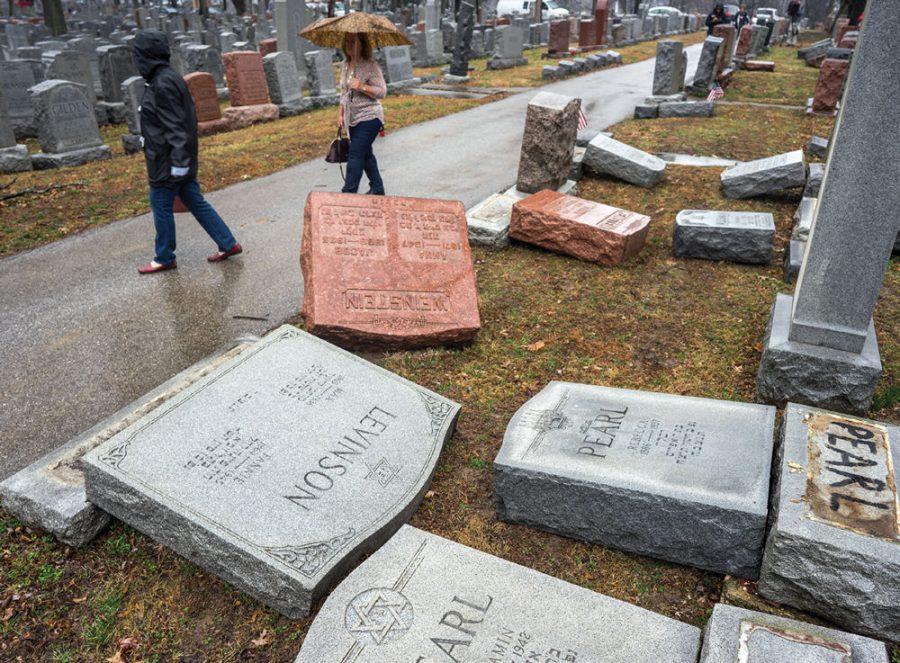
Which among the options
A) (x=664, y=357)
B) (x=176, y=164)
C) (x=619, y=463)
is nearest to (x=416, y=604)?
(x=619, y=463)

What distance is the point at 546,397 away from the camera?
379 centimetres

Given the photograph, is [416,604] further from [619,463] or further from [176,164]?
[176,164]

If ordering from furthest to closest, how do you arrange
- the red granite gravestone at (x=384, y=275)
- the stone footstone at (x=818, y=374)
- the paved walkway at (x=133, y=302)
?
the red granite gravestone at (x=384, y=275) → the paved walkway at (x=133, y=302) → the stone footstone at (x=818, y=374)

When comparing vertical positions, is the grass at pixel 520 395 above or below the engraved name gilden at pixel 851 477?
below

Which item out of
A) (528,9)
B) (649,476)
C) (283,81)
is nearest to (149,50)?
(649,476)

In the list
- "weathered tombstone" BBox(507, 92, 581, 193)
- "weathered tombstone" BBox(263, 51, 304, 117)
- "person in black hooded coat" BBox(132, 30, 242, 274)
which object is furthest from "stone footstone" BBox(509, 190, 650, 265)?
"weathered tombstone" BBox(263, 51, 304, 117)

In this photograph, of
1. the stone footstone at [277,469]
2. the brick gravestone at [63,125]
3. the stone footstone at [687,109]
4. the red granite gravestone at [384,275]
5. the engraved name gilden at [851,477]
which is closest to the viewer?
the engraved name gilden at [851,477]

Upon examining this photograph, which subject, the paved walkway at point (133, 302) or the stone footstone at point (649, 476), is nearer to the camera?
the stone footstone at point (649, 476)

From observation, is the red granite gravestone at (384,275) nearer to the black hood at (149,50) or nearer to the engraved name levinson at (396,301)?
the engraved name levinson at (396,301)

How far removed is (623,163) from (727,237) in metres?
2.70

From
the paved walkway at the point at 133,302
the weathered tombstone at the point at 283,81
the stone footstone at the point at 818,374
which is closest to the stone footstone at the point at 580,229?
the paved walkway at the point at 133,302

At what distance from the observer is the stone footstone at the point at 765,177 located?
7.88 m

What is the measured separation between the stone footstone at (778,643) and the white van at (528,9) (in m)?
35.6

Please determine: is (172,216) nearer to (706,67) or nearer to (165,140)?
(165,140)
